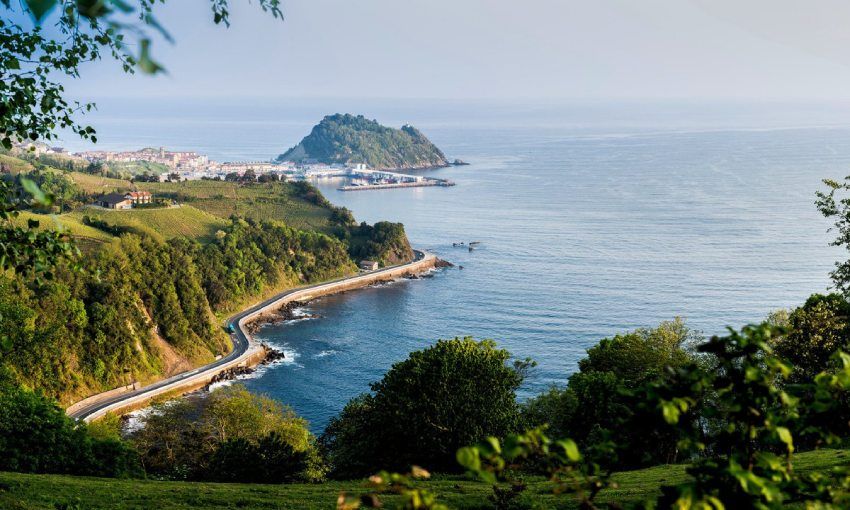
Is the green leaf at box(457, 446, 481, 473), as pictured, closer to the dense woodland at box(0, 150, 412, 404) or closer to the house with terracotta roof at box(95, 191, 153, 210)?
the dense woodland at box(0, 150, 412, 404)

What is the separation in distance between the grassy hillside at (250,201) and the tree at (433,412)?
7628 cm

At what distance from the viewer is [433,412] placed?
25.3 metres

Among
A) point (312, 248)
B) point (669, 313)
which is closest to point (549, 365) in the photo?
point (669, 313)

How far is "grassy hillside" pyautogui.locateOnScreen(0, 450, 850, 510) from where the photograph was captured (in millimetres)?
15078

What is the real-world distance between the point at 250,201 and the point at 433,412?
91.3 metres

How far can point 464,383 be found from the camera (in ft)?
86.6

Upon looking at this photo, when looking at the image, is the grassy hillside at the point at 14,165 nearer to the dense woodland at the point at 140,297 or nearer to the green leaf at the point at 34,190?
the dense woodland at the point at 140,297

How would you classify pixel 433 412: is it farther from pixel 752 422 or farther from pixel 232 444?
pixel 752 422

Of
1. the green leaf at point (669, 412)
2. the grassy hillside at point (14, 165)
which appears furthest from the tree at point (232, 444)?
the grassy hillside at point (14, 165)

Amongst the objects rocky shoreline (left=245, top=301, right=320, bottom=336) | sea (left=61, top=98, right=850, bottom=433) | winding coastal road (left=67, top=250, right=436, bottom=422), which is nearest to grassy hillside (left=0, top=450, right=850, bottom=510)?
sea (left=61, top=98, right=850, bottom=433)

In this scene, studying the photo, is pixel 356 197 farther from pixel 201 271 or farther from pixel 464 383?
pixel 464 383

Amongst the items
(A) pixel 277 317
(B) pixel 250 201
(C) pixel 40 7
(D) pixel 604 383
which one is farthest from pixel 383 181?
(C) pixel 40 7

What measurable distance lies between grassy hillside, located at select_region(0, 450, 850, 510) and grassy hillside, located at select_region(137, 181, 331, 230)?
8416 cm

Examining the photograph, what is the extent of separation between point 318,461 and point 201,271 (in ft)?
163
